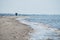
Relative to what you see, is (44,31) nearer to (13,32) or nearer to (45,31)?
(45,31)

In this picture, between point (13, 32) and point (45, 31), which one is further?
point (45, 31)

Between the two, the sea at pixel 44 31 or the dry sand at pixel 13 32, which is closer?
the dry sand at pixel 13 32

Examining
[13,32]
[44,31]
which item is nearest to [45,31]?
[44,31]

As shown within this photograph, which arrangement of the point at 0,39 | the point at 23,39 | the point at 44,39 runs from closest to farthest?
the point at 0,39
the point at 23,39
the point at 44,39

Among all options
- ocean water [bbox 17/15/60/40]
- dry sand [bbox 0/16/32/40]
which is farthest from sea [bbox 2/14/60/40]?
dry sand [bbox 0/16/32/40]

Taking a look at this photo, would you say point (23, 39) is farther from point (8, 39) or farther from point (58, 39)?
point (58, 39)

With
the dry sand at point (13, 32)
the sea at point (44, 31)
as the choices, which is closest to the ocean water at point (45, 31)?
the sea at point (44, 31)

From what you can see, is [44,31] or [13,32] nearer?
[13,32]

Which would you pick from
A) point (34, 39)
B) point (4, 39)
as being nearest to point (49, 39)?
point (34, 39)

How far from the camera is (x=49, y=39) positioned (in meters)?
8.62

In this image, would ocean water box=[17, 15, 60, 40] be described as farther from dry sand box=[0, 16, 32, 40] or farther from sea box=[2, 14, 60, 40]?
dry sand box=[0, 16, 32, 40]

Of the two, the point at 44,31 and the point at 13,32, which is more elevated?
the point at 13,32

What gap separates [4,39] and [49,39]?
2.99m

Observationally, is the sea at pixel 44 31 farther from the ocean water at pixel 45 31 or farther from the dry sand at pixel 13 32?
the dry sand at pixel 13 32
